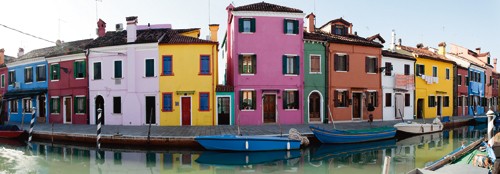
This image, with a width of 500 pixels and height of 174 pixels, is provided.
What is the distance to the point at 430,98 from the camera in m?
29.6

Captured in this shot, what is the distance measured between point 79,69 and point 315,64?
16419 millimetres

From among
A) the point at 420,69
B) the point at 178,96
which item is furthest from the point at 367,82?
the point at 178,96

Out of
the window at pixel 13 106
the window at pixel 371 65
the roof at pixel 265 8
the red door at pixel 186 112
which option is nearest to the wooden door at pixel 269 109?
the red door at pixel 186 112

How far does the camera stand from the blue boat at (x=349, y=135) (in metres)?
16.1

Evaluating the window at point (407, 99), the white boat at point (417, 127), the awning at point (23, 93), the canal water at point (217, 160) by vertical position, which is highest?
the awning at point (23, 93)

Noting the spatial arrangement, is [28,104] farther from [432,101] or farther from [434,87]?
[434,87]

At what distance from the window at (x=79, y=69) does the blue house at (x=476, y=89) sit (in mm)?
36464

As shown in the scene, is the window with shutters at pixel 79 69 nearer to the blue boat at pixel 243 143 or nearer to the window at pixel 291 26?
the blue boat at pixel 243 143

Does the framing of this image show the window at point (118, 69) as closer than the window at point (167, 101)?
No

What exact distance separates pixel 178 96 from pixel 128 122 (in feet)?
12.2

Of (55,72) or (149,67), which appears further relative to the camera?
(55,72)

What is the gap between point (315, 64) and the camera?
22781mm

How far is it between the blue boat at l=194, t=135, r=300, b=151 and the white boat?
347 inches

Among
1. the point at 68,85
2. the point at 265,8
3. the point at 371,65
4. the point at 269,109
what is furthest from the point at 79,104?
the point at 371,65
